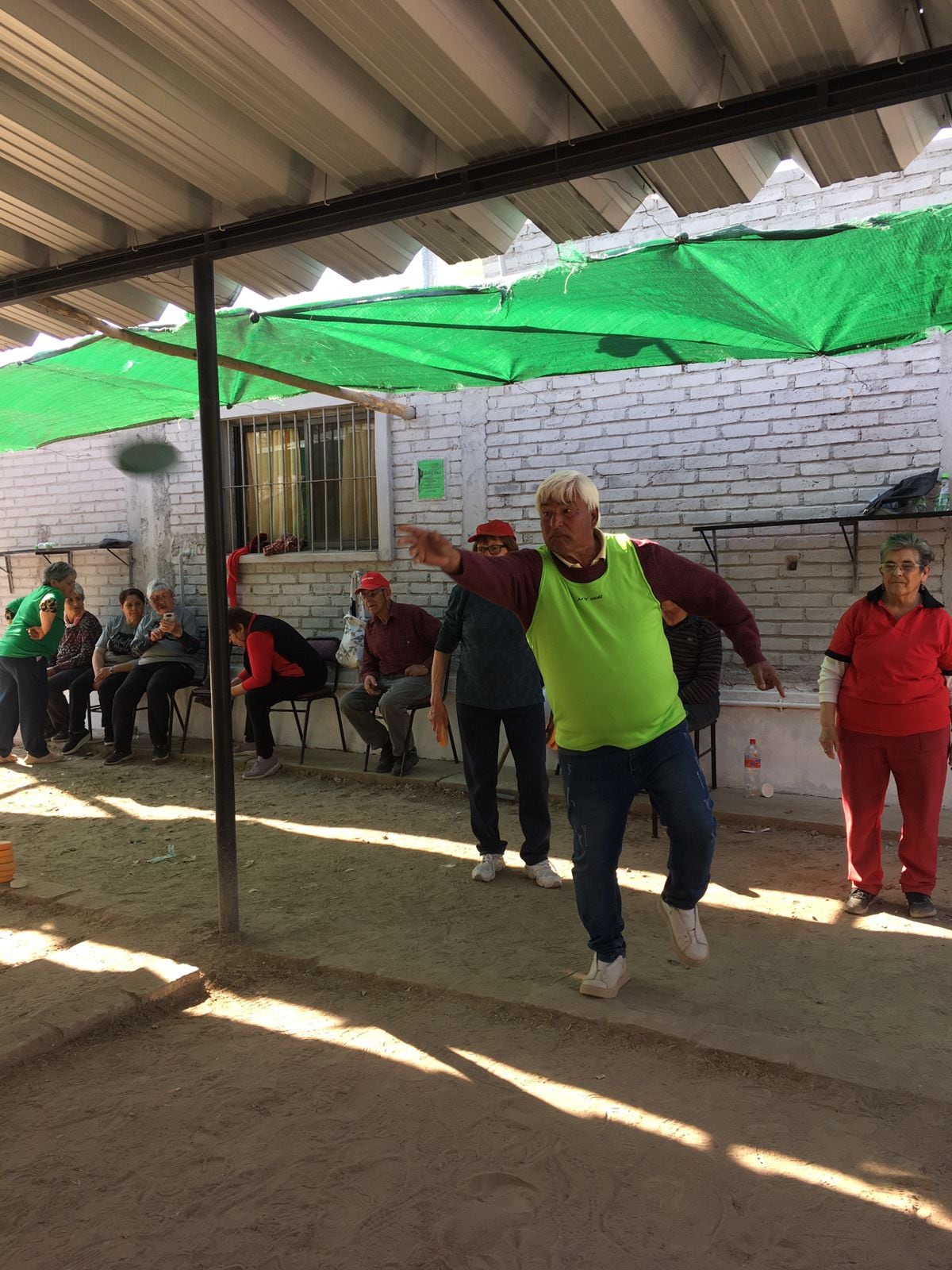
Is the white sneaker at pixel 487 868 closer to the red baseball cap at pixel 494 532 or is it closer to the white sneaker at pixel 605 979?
the white sneaker at pixel 605 979

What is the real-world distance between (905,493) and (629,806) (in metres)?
3.26

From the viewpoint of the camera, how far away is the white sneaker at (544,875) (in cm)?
499

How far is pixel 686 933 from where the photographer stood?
3.60 metres

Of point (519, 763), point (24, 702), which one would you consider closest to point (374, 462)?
point (24, 702)

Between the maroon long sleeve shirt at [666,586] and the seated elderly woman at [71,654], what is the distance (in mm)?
7103

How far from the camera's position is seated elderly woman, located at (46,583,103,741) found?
927cm

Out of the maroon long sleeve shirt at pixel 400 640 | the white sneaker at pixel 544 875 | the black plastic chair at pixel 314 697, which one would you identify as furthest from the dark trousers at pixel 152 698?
the white sneaker at pixel 544 875

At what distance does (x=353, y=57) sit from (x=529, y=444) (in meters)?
4.50

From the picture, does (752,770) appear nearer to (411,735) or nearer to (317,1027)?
(411,735)

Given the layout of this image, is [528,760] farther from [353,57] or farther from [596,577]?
[353,57]

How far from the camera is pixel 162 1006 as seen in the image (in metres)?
3.72

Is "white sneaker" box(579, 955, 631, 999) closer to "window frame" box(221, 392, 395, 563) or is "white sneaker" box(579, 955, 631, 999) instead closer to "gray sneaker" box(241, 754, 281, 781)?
"gray sneaker" box(241, 754, 281, 781)

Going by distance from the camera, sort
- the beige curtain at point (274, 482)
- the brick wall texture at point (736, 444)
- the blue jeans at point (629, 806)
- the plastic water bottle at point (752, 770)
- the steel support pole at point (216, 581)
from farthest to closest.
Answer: the beige curtain at point (274, 482), the plastic water bottle at point (752, 770), the brick wall texture at point (736, 444), the steel support pole at point (216, 581), the blue jeans at point (629, 806)

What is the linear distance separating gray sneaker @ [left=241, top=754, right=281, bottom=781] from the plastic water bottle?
12.3 ft
